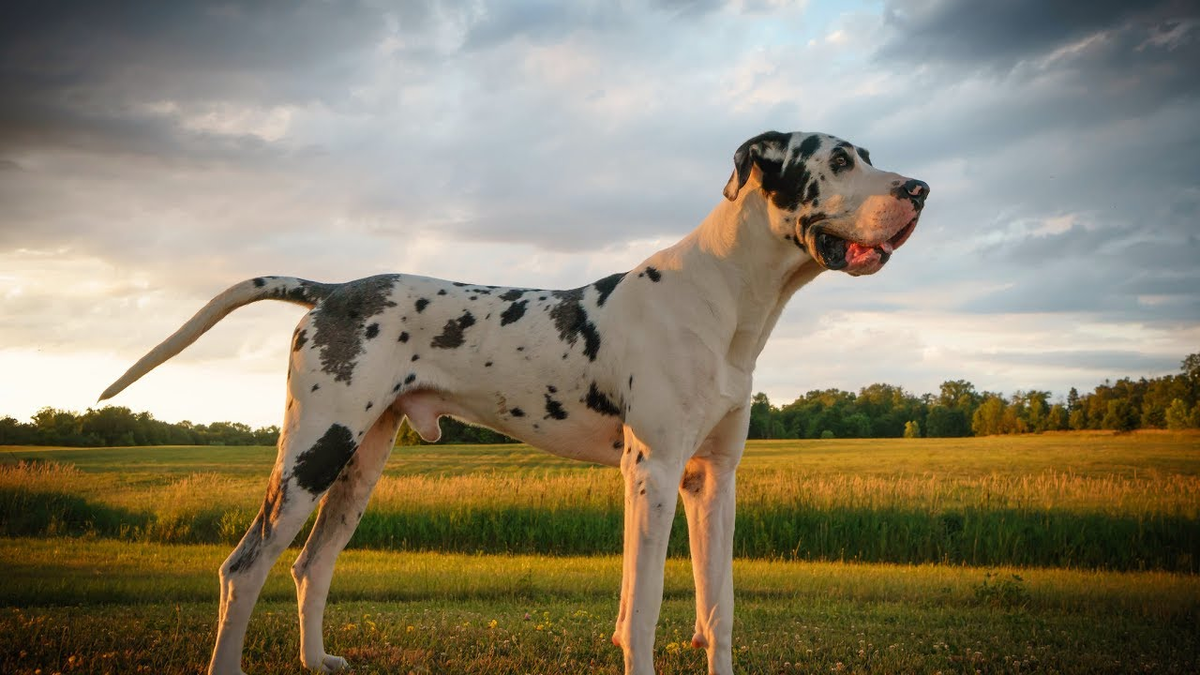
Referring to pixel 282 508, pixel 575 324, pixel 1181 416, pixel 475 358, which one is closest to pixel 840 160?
pixel 575 324

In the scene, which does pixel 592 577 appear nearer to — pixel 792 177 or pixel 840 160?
pixel 792 177

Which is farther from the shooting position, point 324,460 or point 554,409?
point 324,460

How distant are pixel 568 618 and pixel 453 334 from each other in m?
4.12

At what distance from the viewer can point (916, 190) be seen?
4742 millimetres

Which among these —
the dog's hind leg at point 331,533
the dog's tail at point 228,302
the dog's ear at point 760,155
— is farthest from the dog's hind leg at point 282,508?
the dog's ear at point 760,155

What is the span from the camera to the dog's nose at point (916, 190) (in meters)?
4.74

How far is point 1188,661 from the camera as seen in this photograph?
7445mm

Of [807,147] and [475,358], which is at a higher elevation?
[807,147]

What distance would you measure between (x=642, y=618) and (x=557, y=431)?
1359 mm

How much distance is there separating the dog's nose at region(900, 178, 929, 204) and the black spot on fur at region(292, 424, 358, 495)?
3.96 meters

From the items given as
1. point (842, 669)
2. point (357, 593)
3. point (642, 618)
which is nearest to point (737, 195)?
point (642, 618)

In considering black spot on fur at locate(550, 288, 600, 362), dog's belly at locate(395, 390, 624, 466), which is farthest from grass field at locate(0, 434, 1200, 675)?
black spot on fur at locate(550, 288, 600, 362)

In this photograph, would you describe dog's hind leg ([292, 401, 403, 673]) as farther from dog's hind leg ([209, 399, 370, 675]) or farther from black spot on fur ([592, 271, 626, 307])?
black spot on fur ([592, 271, 626, 307])

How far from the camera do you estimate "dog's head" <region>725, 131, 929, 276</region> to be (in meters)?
4.77
